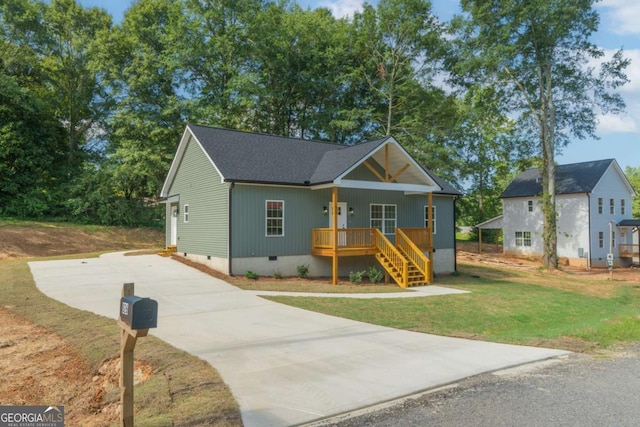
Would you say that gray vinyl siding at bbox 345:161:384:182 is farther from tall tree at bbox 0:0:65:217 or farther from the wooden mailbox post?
tall tree at bbox 0:0:65:217

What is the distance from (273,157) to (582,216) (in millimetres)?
22951

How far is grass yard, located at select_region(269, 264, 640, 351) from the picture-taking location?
312 inches

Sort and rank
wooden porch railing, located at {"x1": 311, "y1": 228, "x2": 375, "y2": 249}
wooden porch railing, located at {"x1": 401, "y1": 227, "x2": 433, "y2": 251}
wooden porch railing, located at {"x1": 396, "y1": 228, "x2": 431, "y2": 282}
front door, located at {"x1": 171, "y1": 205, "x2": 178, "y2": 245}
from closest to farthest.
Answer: wooden porch railing, located at {"x1": 311, "y1": 228, "x2": 375, "y2": 249}
wooden porch railing, located at {"x1": 396, "y1": 228, "x2": 431, "y2": 282}
wooden porch railing, located at {"x1": 401, "y1": 227, "x2": 433, "y2": 251}
front door, located at {"x1": 171, "y1": 205, "x2": 178, "y2": 245}

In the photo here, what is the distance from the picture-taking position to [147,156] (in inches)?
1102

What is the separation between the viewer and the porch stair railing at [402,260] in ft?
51.3

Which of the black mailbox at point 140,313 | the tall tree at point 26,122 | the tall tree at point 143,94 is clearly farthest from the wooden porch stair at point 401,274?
the tall tree at point 26,122

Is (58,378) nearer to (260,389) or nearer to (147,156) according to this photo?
(260,389)

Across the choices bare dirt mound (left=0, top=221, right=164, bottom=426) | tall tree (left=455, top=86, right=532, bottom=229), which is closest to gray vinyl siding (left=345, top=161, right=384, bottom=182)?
tall tree (left=455, top=86, right=532, bottom=229)

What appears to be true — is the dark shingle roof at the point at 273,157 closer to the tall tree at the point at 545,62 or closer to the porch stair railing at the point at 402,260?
the porch stair railing at the point at 402,260

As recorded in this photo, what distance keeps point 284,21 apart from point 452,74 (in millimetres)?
14675

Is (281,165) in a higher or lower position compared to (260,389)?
higher

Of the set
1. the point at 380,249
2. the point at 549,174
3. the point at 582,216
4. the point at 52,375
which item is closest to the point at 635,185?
the point at 582,216

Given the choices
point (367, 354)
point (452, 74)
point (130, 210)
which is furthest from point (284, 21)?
point (367, 354)

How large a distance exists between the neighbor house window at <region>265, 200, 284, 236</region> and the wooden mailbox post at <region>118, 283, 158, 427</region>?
11969mm
